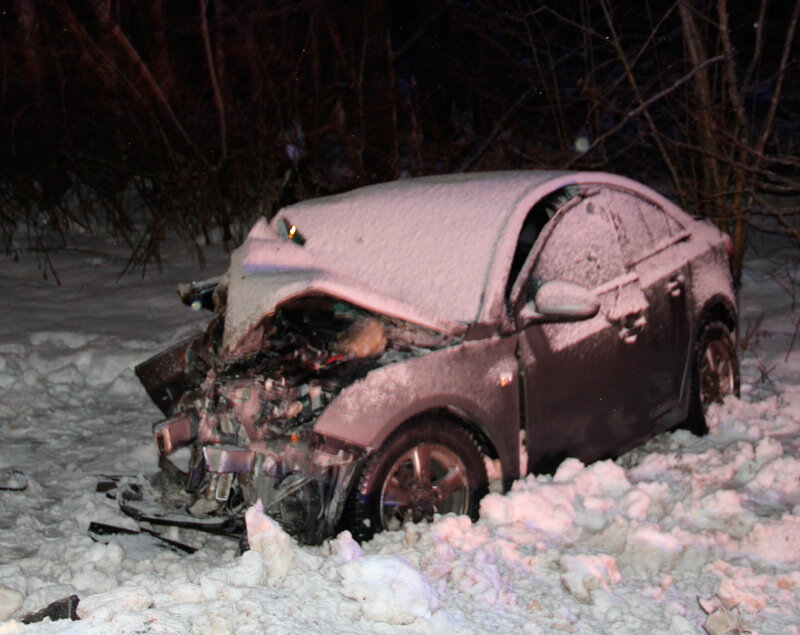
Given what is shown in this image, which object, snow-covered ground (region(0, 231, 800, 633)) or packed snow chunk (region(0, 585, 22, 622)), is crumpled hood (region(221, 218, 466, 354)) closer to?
snow-covered ground (region(0, 231, 800, 633))

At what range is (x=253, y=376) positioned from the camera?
381 cm

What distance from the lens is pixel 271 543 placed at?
315cm

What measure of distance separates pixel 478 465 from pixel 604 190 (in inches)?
67.7

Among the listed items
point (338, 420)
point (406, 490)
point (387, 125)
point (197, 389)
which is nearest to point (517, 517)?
point (406, 490)

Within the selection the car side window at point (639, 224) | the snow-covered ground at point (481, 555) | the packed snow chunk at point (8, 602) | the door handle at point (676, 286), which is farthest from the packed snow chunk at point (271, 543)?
the door handle at point (676, 286)

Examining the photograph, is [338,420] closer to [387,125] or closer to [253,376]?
[253,376]

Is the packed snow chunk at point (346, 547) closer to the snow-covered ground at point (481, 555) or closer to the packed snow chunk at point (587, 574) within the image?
the snow-covered ground at point (481, 555)

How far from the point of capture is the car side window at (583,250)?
13.1ft

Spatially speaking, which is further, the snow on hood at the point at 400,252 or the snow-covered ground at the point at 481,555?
the snow on hood at the point at 400,252

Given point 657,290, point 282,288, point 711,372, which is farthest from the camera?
point 711,372

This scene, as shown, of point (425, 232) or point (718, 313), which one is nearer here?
point (425, 232)

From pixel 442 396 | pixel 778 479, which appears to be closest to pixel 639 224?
pixel 778 479

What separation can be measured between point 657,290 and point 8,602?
3.39 metres

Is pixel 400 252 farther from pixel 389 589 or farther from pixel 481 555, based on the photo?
pixel 389 589
